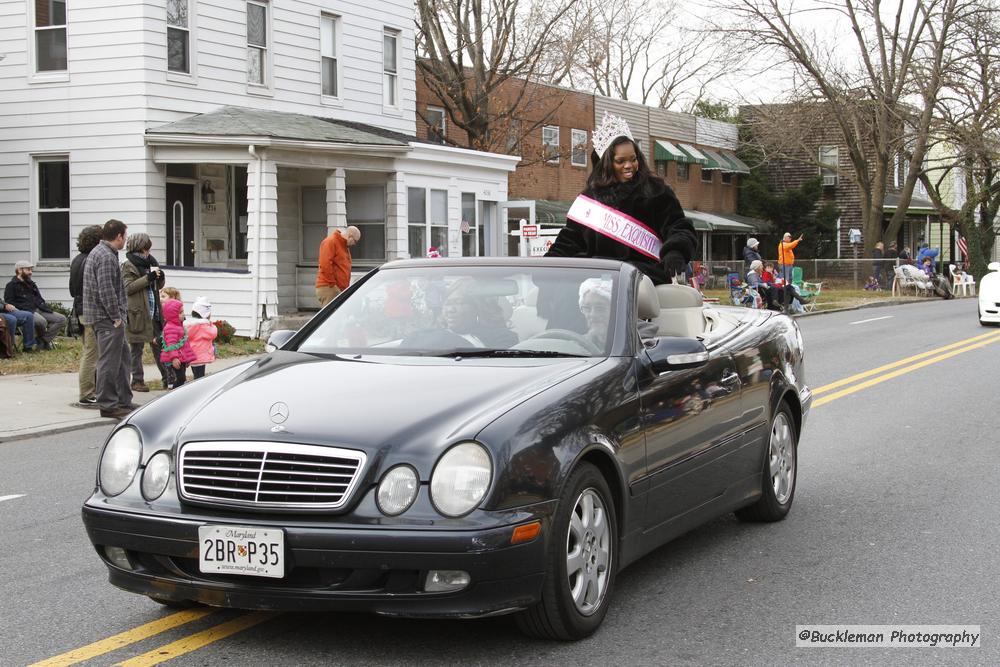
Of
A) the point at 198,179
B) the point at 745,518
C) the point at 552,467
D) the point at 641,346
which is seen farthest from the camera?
the point at 198,179

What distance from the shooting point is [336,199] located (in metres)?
22.7

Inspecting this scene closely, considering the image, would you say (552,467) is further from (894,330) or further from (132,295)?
(894,330)

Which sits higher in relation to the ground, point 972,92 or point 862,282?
point 972,92

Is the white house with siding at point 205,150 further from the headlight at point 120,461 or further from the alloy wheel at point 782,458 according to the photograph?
the headlight at point 120,461

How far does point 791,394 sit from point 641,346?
6.63 feet

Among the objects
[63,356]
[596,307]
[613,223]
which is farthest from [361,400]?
[63,356]

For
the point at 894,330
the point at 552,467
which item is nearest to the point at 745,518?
the point at 552,467

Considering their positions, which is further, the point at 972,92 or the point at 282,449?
the point at 972,92

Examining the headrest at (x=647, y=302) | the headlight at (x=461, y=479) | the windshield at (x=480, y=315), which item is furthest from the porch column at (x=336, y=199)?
the headlight at (x=461, y=479)

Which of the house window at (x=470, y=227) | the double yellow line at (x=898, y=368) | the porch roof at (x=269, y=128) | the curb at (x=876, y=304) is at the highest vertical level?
the porch roof at (x=269, y=128)

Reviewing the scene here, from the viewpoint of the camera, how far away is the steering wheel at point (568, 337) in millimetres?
5457

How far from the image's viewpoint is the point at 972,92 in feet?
135

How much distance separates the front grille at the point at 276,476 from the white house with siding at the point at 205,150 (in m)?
16.2

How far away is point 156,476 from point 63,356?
13.7 metres
